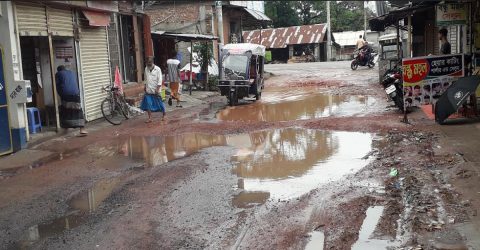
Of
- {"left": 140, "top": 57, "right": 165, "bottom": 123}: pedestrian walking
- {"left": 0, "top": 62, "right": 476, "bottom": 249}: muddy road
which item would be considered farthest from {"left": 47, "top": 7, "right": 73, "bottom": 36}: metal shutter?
{"left": 0, "top": 62, "right": 476, "bottom": 249}: muddy road

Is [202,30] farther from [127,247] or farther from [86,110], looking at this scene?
[127,247]

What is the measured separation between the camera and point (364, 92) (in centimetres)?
1889

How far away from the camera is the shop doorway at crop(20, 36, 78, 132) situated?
1277 centimetres

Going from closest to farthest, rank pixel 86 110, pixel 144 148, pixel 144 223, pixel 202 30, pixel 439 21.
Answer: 1. pixel 144 223
2. pixel 144 148
3. pixel 439 21
4. pixel 86 110
5. pixel 202 30

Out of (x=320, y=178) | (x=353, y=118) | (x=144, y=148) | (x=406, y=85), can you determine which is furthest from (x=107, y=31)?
(x=320, y=178)

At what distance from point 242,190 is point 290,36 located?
46.5m

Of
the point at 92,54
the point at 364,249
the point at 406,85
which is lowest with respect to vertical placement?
the point at 364,249

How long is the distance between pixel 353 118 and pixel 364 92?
6601 millimetres

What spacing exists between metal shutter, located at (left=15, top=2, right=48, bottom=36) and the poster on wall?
8.01 meters

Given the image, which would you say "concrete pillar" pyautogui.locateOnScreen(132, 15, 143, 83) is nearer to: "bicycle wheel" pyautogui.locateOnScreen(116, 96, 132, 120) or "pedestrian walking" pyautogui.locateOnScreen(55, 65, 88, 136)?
"bicycle wheel" pyautogui.locateOnScreen(116, 96, 132, 120)

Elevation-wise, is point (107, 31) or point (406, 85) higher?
point (107, 31)

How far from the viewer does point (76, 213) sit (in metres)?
6.37

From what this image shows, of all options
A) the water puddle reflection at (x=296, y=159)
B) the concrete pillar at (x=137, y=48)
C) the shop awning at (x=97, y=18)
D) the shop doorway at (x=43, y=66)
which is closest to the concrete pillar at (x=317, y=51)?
the concrete pillar at (x=137, y=48)

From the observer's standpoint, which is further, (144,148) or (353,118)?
(353,118)
